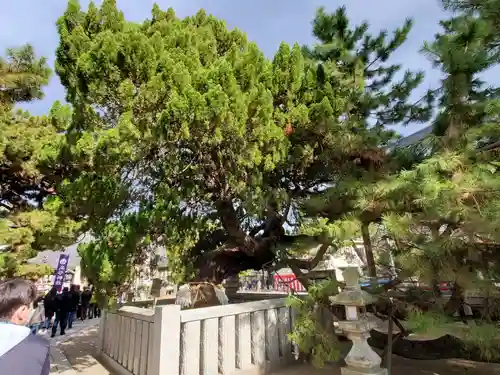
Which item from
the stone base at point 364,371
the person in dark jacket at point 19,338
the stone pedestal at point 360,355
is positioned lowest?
the stone base at point 364,371

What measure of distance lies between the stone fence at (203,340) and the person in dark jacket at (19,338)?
1.55m

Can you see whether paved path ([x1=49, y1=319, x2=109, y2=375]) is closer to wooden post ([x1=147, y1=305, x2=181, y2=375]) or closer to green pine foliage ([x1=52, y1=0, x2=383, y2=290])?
green pine foliage ([x1=52, y1=0, x2=383, y2=290])

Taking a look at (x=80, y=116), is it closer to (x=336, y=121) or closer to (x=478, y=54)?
(x=336, y=121)

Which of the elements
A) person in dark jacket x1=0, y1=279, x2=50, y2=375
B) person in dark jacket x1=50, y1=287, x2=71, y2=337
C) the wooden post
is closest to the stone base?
the wooden post

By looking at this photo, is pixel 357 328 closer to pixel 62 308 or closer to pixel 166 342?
→ pixel 166 342

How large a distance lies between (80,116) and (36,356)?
2.66 metres

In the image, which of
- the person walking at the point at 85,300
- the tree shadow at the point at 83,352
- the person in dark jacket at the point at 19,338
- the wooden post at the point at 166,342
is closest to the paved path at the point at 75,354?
the tree shadow at the point at 83,352

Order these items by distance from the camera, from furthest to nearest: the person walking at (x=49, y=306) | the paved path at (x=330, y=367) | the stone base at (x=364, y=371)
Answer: the person walking at (x=49, y=306)
the paved path at (x=330, y=367)
the stone base at (x=364, y=371)

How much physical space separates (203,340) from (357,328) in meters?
1.48

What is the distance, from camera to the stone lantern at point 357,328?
2.65 metres

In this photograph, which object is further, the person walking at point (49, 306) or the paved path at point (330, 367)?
the person walking at point (49, 306)

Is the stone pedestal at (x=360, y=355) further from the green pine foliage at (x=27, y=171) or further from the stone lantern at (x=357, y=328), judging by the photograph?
the green pine foliage at (x=27, y=171)

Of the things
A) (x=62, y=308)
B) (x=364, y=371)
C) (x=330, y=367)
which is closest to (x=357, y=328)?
(x=364, y=371)

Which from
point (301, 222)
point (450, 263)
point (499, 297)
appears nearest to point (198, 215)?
point (301, 222)
